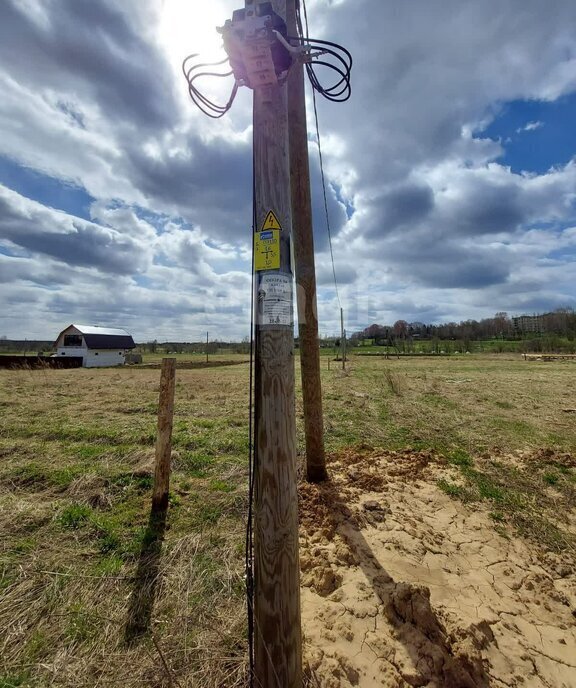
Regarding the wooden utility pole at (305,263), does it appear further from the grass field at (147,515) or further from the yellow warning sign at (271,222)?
the yellow warning sign at (271,222)

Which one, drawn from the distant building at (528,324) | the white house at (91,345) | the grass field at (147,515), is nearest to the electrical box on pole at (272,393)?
the grass field at (147,515)

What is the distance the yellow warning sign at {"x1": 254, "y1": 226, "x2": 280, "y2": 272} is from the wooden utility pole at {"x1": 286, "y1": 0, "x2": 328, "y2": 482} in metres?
2.55

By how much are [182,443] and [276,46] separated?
574cm

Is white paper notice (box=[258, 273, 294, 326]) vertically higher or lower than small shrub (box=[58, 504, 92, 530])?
higher

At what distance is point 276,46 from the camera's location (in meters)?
1.61

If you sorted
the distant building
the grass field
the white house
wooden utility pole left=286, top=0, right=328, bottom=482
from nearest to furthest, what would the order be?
the grass field → wooden utility pole left=286, top=0, right=328, bottom=482 → the white house → the distant building

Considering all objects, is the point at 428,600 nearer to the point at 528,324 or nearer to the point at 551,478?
the point at 551,478

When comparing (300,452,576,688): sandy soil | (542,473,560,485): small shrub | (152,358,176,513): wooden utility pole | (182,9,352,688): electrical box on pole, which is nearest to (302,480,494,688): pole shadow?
(300,452,576,688): sandy soil

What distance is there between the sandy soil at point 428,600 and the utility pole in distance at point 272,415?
52cm

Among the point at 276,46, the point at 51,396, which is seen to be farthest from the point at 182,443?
the point at 51,396

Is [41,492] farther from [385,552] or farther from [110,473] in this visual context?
[385,552]

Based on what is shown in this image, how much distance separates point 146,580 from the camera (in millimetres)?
2598

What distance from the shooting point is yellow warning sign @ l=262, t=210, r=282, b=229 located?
1.67 meters

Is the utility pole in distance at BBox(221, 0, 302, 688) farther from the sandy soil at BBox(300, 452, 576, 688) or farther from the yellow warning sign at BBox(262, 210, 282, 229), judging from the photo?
the sandy soil at BBox(300, 452, 576, 688)
